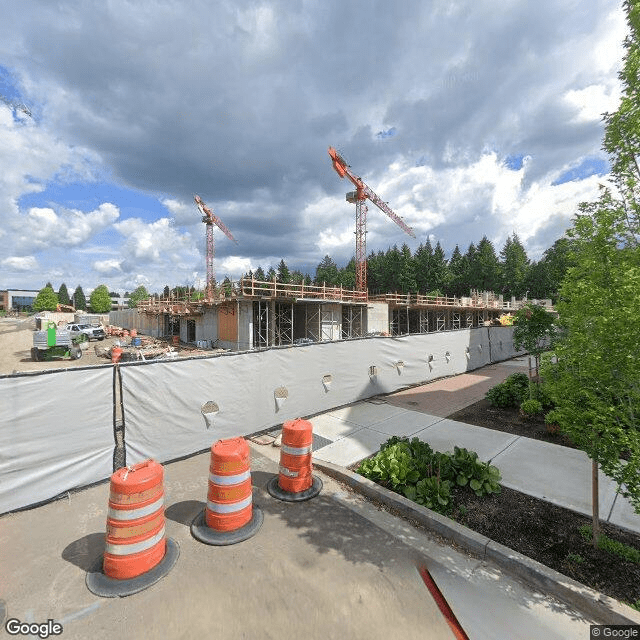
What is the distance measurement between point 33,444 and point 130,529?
241 cm

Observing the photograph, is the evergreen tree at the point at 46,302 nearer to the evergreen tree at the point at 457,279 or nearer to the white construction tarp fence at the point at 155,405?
the evergreen tree at the point at 457,279

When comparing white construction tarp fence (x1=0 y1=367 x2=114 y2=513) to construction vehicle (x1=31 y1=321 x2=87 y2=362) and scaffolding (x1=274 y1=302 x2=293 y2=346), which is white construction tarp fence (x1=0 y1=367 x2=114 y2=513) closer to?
scaffolding (x1=274 y1=302 x2=293 y2=346)

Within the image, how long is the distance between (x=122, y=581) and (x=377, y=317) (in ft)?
102

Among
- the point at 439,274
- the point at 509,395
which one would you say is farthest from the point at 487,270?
the point at 509,395

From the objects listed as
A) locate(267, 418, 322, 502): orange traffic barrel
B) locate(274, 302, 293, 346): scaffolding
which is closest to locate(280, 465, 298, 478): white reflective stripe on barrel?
locate(267, 418, 322, 502): orange traffic barrel

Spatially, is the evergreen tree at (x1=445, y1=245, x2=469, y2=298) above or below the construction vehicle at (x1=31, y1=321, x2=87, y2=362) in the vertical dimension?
above

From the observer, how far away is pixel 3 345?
31984mm

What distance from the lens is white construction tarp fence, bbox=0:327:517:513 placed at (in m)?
4.45

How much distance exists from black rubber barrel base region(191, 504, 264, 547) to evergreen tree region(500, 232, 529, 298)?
269 ft

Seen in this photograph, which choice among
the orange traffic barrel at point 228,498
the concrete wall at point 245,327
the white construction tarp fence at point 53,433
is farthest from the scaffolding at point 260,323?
the orange traffic barrel at point 228,498

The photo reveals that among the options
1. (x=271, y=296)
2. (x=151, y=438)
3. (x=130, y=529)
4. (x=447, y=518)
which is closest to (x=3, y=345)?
(x=271, y=296)

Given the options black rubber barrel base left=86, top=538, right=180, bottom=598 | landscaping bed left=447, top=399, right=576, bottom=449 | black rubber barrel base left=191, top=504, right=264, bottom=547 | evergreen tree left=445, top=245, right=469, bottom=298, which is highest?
evergreen tree left=445, top=245, right=469, bottom=298

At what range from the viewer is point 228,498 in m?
4.03

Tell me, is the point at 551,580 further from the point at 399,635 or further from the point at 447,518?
the point at 399,635
